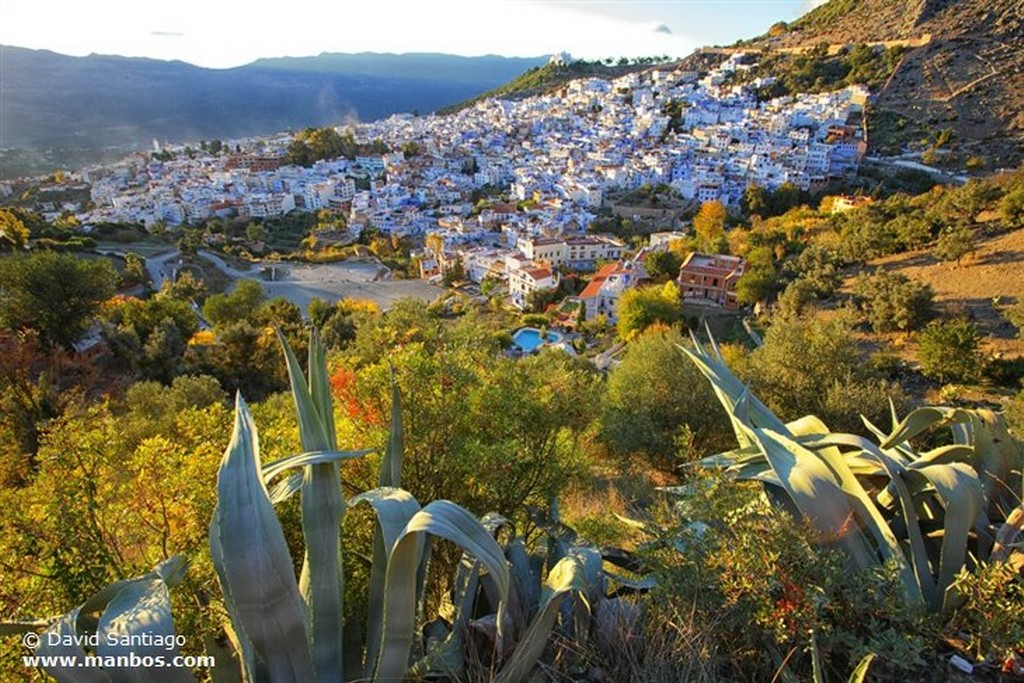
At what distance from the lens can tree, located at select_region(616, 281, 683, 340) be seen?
64.5 ft

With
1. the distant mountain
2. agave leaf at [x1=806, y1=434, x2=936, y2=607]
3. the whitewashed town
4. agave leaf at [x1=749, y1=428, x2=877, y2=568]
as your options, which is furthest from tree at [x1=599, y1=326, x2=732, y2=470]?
the distant mountain

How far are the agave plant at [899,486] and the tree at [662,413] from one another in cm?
438

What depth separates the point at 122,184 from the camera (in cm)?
6525

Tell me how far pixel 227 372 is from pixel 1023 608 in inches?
620

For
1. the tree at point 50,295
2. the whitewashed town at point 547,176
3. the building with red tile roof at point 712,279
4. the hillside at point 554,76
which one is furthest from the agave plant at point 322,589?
the hillside at point 554,76

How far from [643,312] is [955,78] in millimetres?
47281

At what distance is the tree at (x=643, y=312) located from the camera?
19.7 metres

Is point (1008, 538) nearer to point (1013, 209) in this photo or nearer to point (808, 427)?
point (808, 427)

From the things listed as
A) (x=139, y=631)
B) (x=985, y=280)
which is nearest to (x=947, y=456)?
(x=139, y=631)

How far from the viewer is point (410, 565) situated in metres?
1.83

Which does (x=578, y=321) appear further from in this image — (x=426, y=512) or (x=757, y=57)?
(x=757, y=57)

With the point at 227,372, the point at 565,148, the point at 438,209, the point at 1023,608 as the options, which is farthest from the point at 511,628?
the point at 565,148

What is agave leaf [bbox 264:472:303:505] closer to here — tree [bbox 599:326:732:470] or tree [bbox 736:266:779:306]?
tree [bbox 599:326:732:470]

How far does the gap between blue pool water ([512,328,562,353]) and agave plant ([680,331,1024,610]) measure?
1789 cm
